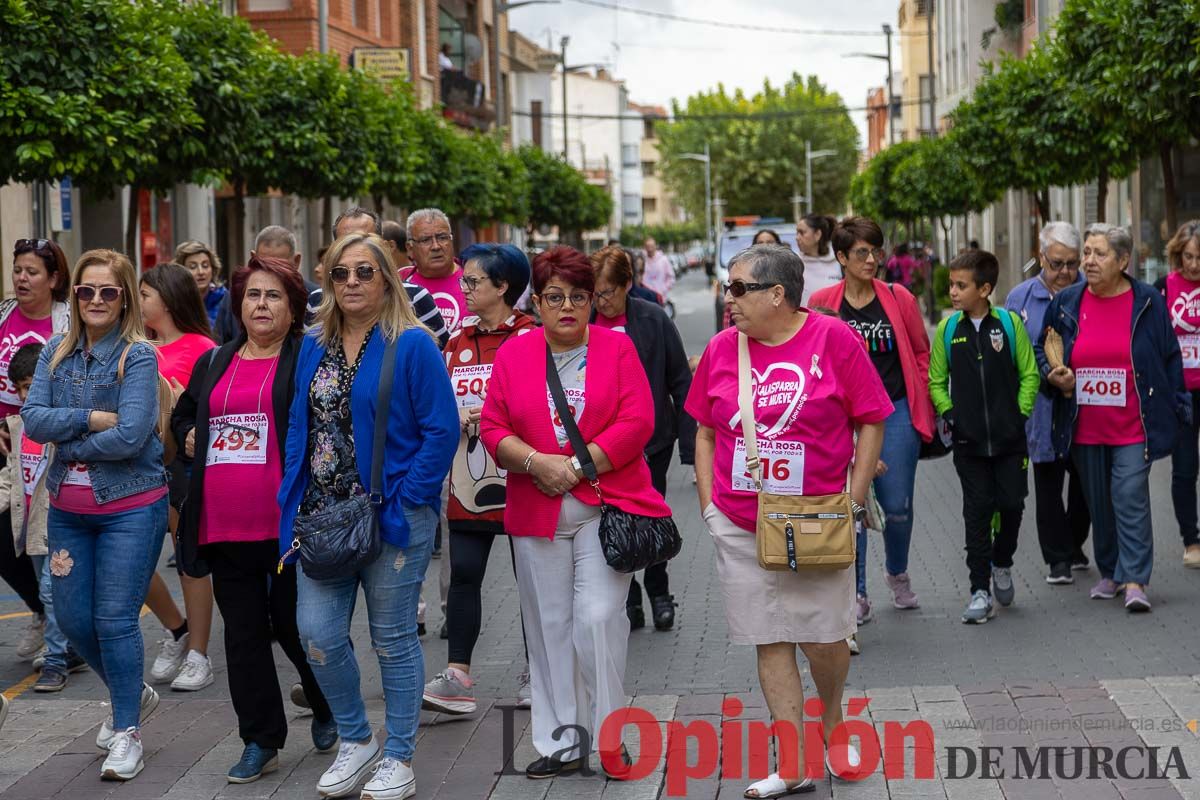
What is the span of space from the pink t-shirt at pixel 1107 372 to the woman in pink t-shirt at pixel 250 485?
4397mm

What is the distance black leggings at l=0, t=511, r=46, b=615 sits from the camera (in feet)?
26.8

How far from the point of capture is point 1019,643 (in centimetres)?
821

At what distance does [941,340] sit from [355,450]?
13.0 feet

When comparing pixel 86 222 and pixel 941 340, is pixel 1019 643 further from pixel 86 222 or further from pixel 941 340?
pixel 86 222

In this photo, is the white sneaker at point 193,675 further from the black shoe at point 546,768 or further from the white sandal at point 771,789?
the white sandal at point 771,789

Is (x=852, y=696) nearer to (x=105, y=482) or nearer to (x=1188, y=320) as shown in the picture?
(x=105, y=482)

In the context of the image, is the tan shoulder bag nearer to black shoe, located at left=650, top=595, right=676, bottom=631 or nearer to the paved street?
the paved street

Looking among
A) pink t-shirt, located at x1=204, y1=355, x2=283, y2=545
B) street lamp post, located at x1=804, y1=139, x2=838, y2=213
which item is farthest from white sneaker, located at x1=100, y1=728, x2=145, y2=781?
street lamp post, located at x1=804, y1=139, x2=838, y2=213

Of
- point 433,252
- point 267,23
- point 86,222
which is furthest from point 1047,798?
point 267,23

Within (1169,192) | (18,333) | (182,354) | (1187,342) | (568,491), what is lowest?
(568,491)

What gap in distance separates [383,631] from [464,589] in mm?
1369

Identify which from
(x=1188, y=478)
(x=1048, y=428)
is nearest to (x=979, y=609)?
(x=1048, y=428)

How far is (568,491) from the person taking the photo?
601 cm

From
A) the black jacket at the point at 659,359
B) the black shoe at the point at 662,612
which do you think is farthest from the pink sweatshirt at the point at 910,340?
the black shoe at the point at 662,612
